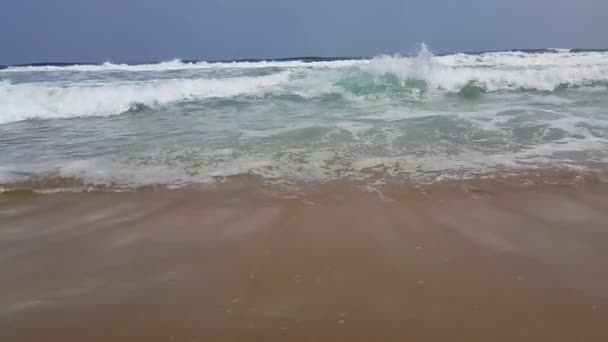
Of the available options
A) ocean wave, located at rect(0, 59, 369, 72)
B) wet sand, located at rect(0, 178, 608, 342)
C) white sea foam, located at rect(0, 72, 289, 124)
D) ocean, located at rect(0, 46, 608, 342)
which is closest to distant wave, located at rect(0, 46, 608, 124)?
white sea foam, located at rect(0, 72, 289, 124)

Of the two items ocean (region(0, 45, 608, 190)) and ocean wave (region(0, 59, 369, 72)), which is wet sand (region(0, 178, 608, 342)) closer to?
ocean (region(0, 45, 608, 190))

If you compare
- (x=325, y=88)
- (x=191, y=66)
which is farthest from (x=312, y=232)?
(x=191, y=66)

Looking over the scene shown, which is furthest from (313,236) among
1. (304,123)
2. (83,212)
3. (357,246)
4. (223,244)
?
(304,123)

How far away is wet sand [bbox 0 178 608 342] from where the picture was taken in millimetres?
1814

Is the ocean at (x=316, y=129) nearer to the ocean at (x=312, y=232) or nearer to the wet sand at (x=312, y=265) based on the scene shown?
the ocean at (x=312, y=232)

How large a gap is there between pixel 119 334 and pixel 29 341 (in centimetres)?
32

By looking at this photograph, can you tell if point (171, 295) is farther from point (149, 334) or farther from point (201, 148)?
point (201, 148)

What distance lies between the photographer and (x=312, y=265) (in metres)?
2.31

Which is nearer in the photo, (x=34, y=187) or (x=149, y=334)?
(x=149, y=334)

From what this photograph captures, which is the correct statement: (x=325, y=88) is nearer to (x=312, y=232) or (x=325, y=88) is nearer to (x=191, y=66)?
(x=312, y=232)

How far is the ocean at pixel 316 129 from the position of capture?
4.04 meters

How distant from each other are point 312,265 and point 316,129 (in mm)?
3727

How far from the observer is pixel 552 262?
7.49ft

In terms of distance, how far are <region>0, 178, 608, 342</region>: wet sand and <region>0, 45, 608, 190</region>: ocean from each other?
0.54 meters
